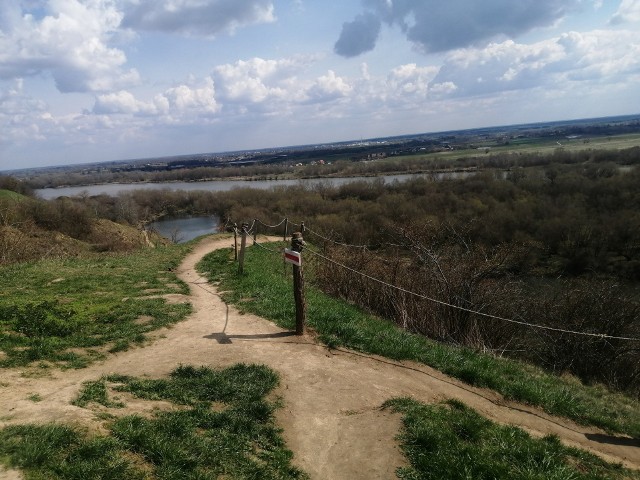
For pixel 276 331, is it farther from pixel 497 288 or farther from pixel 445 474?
pixel 497 288

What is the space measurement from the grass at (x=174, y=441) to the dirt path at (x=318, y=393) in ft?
0.74

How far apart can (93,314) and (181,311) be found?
5.14 feet

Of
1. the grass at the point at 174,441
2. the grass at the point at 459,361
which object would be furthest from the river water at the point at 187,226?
the grass at the point at 174,441

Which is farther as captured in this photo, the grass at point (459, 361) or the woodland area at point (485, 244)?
the woodland area at point (485, 244)

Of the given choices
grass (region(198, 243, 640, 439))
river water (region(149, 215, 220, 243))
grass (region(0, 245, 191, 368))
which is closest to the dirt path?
grass (region(198, 243, 640, 439))

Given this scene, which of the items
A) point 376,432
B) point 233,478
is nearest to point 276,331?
point 376,432

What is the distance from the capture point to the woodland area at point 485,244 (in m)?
10.8

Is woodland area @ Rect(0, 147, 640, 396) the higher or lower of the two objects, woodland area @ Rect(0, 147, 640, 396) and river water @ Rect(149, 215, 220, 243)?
the higher

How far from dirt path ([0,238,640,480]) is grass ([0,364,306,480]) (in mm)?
224

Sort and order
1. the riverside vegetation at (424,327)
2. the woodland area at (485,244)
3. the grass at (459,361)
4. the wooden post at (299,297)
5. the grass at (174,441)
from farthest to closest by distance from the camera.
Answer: the woodland area at (485,244) < the wooden post at (299,297) < the grass at (459,361) < the riverside vegetation at (424,327) < the grass at (174,441)

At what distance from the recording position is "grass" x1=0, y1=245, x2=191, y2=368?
658 centimetres

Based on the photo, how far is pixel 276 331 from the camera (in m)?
7.84

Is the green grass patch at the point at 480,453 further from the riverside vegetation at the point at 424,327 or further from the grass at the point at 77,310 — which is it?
the grass at the point at 77,310

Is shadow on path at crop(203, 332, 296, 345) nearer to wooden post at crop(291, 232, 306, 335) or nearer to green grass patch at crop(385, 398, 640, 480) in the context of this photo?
wooden post at crop(291, 232, 306, 335)
